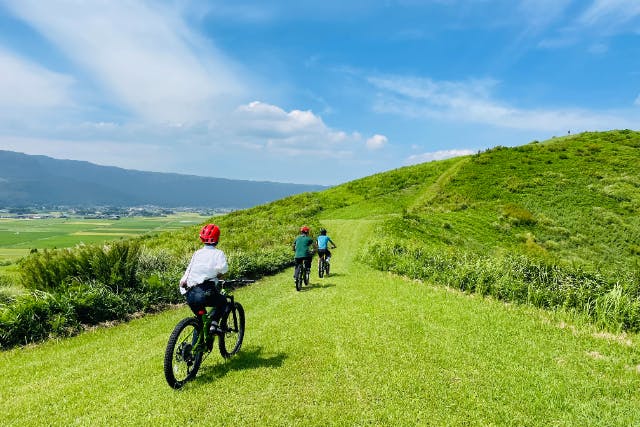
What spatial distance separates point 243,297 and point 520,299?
1156cm

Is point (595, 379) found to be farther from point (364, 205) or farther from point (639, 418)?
point (364, 205)

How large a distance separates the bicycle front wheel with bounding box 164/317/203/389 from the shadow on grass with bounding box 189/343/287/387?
28 cm

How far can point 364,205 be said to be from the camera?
52219mm

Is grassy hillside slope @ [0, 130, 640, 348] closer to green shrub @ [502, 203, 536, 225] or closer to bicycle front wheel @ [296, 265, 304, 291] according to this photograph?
green shrub @ [502, 203, 536, 225]

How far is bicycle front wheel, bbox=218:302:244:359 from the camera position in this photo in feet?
28.5

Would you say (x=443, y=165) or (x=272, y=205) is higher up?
(x=443, y=165)

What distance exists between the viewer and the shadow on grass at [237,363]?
7984 mm

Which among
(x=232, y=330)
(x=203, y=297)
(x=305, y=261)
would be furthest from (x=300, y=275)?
(x=203, y=297)

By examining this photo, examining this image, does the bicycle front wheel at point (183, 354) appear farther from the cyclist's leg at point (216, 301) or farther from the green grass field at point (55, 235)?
the green grass field at point (55, 235)

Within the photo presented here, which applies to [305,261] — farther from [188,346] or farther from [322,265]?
[188,346]

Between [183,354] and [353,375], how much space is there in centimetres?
352

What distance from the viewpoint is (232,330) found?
9.09 m

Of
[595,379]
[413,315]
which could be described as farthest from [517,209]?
[595,379]

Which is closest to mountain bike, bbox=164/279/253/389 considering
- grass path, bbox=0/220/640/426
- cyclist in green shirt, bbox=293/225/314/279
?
grass path, bbox=0/220/640/426
